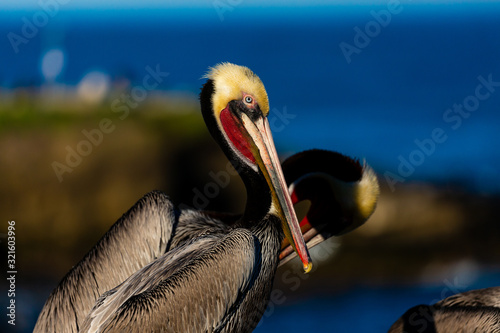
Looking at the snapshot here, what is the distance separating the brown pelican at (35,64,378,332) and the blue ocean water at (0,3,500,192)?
588cm

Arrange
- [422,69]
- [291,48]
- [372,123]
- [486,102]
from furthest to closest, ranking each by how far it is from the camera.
A: [291,48] < [422,69] < [486,102] < [372,123]

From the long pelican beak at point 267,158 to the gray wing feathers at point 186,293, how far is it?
24 cm

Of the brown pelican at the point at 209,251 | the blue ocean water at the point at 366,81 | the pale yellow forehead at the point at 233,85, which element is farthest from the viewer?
the blue ocean water at the point at 366,81

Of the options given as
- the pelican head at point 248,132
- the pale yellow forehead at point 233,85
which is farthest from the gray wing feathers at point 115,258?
the pale yellow forehead at point 233,85

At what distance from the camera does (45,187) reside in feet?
32.1

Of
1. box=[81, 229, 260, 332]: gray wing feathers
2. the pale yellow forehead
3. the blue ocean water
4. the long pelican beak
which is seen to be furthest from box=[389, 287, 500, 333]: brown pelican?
the blue ocean water

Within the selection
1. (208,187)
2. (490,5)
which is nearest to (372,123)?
(208,187)

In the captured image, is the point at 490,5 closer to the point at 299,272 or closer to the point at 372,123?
the point at 372,123

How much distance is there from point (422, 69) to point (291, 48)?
1410cm

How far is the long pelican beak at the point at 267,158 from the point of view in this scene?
3709mm

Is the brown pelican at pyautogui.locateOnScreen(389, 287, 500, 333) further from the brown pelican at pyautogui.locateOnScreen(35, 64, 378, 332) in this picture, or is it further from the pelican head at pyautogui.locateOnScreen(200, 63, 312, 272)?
the pelican head at pyautogui.locateOnScreen(200, 63, 312, 272)

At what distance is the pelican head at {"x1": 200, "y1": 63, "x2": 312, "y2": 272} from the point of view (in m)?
3.80

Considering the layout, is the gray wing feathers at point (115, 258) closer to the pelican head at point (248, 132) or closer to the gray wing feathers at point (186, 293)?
the gray wing feathers at point (186, 293)

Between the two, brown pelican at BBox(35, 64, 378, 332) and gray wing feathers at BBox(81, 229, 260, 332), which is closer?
gray wing feathers at BBox(81, 229, 260, 332)
